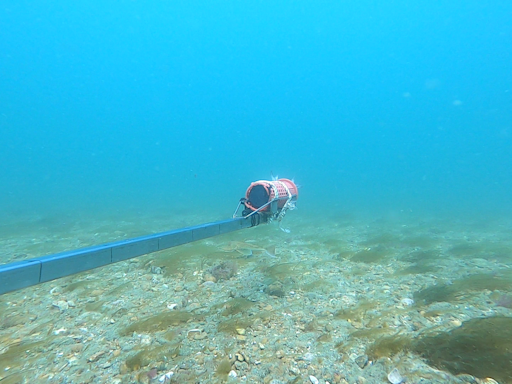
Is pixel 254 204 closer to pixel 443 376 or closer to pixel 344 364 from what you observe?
pixel 344 364

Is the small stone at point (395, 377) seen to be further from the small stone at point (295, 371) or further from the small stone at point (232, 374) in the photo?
the small stone at point (232, 374)

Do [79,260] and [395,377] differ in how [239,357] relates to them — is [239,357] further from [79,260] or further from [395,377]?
[79,260]

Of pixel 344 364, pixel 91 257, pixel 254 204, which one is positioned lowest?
pixel 344 364

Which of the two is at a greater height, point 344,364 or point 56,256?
point 56,256

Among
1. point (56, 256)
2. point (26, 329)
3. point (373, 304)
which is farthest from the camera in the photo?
point (373, 304)

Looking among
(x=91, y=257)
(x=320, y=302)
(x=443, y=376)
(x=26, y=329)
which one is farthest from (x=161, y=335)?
(x=443, y=376)

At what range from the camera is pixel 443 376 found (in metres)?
3.08

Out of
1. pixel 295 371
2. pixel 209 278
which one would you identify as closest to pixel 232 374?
pixel 295 371

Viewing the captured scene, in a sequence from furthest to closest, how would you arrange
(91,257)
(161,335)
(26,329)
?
(26,329)
(161,335)
(91,257)

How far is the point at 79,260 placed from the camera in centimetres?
295

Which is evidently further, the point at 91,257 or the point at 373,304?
the point at 373,304

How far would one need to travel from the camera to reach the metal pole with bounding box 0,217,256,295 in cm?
246

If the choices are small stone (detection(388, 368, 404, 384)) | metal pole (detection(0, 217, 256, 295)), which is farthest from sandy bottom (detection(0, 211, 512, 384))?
metal pole (detection(0, 217, 256, 295))

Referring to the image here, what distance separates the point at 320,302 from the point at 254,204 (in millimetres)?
2675
